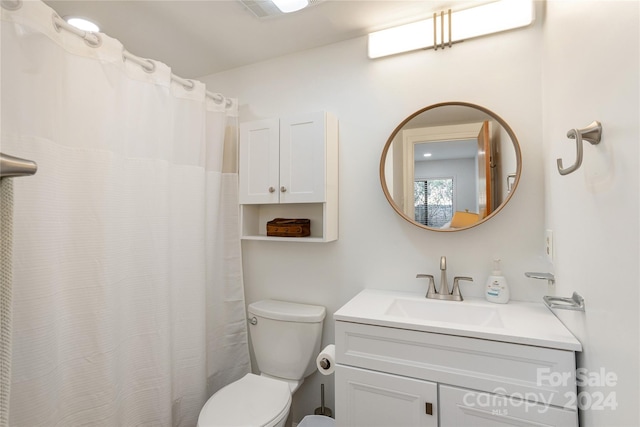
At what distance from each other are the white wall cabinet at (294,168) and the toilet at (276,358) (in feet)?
1.32

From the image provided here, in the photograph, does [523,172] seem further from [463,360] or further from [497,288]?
[463,360]

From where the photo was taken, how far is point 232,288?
1896 millimetres

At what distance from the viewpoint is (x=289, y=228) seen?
67.9 inches

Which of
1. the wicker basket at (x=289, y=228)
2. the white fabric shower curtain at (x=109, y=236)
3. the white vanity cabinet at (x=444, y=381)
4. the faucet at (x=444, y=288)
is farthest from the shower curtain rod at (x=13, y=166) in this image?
the faucet at (x=444, y=288)

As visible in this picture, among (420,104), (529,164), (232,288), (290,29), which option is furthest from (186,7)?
(529,164)

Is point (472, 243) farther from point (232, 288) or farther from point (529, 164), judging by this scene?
point (232, 288)

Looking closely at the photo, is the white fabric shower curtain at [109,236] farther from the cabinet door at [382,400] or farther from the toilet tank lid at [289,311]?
the cabinet door at [382,400]

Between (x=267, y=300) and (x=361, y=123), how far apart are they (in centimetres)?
119

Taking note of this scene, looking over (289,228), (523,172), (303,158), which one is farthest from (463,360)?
(303,158)

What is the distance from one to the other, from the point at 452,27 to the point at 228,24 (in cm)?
114

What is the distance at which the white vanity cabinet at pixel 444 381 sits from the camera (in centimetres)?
97

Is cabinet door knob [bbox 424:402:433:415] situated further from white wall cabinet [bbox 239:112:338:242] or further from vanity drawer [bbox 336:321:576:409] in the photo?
white wall cabinet [bbox 239:112:338:242]

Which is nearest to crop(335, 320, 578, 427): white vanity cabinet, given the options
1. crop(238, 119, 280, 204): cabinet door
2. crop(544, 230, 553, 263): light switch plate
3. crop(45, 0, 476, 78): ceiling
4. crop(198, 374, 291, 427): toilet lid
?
crop(198, 374, 291, 427): toilet lid

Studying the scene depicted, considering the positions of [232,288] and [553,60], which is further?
[232,288]
